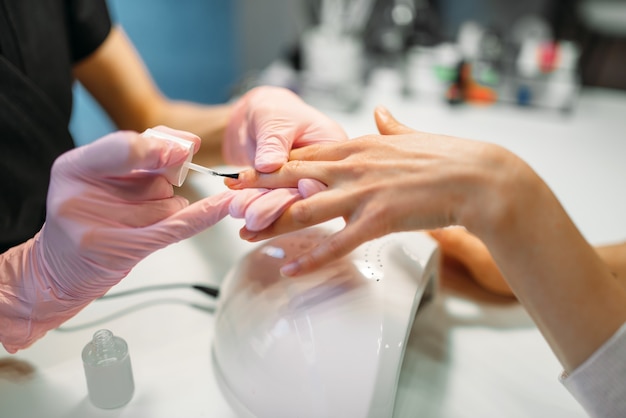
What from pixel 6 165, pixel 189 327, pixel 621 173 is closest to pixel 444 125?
pixel 621 173

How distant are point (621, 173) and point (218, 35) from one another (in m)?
1.72

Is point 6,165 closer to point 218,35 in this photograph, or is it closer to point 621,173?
point 621,173

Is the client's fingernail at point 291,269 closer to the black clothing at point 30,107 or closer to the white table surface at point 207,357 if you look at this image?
the white table surface at point 207,357

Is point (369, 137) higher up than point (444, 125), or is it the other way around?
point (369, 137)

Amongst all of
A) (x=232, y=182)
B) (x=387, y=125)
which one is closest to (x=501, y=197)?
(x=387, y=125)

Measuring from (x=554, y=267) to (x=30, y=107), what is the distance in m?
0.70

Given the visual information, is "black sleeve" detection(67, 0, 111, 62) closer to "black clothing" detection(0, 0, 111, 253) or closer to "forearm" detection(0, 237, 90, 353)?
"black clothing" detection(0, 0, 111, 253)

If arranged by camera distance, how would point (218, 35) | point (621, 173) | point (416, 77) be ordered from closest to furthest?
point (621, 173) → point (416, 77) → point (218, 35)

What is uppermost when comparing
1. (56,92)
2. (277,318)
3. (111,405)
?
(56,92)

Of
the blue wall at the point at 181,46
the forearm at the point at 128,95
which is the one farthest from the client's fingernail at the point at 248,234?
the blue wall at the point at 181,46

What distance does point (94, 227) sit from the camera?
1.65ft

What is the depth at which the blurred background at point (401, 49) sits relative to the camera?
150 centimetres

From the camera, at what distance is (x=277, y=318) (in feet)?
1.84

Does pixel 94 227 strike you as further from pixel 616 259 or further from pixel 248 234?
pixel 616 259
